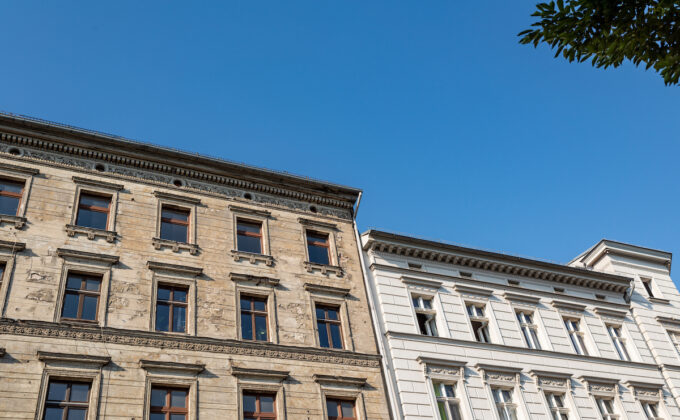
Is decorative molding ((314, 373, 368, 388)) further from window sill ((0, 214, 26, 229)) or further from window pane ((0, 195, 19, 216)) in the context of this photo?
window pane ((0, 195, 19, 216))

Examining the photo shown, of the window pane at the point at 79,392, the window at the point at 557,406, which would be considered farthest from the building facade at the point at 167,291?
the window at the point at 557,406

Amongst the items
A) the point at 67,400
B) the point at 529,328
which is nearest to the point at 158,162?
the point at 67,400

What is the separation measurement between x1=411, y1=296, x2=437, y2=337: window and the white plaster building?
5 centimetres

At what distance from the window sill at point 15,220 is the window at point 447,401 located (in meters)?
14.8

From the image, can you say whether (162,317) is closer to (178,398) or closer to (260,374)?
(178,398)

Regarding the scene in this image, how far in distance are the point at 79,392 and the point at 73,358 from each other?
93 cm

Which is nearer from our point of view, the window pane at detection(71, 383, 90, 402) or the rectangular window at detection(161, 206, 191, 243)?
the window pane at detection(71, 383, 90, 402)

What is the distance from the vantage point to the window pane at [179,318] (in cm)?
1858

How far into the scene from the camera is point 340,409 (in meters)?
19.0

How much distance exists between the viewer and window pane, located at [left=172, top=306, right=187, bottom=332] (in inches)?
731

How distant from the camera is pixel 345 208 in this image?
25.3 m

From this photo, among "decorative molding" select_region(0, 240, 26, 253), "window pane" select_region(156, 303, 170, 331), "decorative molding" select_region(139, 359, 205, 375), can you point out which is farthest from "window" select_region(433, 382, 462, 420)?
"decorative molding" select_region(0, 240, 26, 253)

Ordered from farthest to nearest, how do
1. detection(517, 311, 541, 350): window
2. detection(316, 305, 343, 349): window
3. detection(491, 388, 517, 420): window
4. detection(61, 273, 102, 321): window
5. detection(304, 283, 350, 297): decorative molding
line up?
detection(517, 311, 541, 350): window < detection(491, 388, 517, 420): window < detection(304, 283, 350, 297): decorative molding < detection(316, 305, 343, 349): window < detection(61, 273, 102, 321): window

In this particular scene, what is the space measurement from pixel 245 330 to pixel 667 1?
15.0 meters
